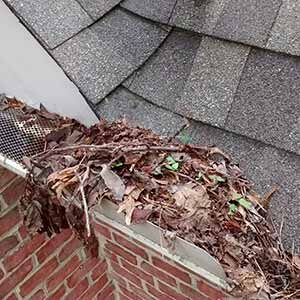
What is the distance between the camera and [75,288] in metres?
2.27

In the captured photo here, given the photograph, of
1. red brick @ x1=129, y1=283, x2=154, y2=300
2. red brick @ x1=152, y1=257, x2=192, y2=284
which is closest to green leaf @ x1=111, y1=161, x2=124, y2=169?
red brick @ x1=152, y1=257, x2=192, y2=284

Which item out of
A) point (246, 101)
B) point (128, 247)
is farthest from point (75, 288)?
point (246, 101)

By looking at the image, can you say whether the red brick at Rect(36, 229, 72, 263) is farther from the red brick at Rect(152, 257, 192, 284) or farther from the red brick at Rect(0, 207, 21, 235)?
the red brick at Rect(152, 257, 192, 284)

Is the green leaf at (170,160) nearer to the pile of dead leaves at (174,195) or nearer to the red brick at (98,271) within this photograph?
the pile of dead leaves at (174,195)

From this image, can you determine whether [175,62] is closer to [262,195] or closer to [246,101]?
[246,101]

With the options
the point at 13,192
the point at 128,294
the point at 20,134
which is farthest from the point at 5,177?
the point at 128,294

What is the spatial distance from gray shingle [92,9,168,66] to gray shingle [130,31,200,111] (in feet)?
0.08

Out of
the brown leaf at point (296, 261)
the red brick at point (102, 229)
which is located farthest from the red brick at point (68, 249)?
the brown leaf at point (296, 261)

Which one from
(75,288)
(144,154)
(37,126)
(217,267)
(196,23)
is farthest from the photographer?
(75,288)

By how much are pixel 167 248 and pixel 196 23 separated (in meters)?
0.57

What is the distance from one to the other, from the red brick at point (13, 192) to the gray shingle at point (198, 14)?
70 centimetres

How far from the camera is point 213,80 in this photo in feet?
5.08

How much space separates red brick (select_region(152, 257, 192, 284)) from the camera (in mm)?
1570

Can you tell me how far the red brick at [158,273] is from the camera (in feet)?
5.49
